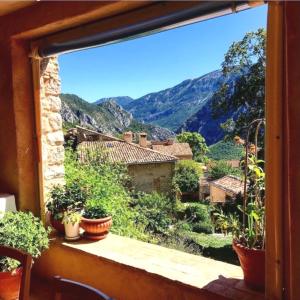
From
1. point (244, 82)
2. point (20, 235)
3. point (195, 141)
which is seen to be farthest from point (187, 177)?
point (20, 235)

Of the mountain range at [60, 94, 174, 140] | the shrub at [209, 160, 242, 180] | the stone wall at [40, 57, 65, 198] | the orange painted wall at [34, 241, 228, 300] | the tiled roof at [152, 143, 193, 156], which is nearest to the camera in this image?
the orange painted wall at [34, 241, 228, 300]

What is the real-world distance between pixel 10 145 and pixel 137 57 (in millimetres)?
37716

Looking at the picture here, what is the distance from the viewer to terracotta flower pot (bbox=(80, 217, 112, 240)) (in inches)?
102

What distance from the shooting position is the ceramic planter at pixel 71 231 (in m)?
2.62

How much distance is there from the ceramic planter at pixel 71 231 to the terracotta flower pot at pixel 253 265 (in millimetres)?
1317

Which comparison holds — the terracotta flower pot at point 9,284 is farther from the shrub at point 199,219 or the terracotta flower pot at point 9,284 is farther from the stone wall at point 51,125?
the shrub at point 199,219

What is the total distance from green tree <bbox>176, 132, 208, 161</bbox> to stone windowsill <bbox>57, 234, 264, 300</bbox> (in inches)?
1267

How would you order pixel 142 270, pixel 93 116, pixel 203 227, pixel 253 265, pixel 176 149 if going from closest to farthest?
pixel 253 265
pixel 142 270
pixel 203 227
pixel 93 116
pixel 176 149

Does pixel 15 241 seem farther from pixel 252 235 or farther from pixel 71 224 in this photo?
pixel 252 235

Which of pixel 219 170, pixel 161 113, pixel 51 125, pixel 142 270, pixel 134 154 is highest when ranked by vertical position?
pixel 161 113

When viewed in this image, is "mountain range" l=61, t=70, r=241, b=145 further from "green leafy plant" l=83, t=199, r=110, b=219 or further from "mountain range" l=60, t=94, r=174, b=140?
"green leafy plant" l=83, t=199, r=110, b=219

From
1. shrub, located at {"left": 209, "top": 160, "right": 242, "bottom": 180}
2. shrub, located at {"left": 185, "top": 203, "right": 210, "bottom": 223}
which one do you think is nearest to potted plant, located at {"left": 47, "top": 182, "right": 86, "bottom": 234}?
shrub, located at {"left": 185, "top": 203, "right": 210, "bottom": 223}

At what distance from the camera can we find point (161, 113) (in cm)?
5462

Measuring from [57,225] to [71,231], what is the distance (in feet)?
0.50
